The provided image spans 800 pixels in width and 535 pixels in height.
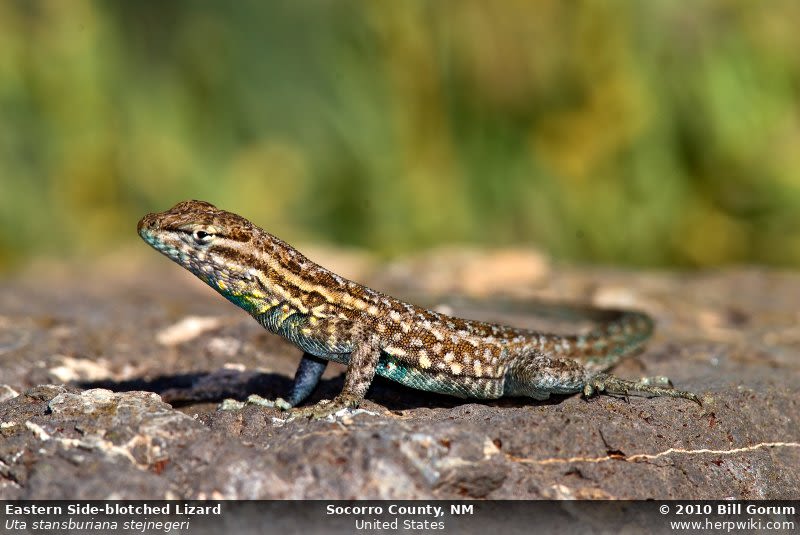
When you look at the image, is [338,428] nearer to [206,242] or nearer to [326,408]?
[326,408]

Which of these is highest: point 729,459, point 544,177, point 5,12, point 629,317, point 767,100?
point 5,12

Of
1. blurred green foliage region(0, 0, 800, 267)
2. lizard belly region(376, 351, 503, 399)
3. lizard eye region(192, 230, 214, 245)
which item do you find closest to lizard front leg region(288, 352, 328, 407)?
lizard belly region(376, 351, 503, 399)

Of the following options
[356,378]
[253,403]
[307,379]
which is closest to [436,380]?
[356,378]

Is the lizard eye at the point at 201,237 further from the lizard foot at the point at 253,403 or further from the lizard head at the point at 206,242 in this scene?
the lizard foot at the point at 253,403

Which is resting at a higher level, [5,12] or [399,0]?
[5,12]

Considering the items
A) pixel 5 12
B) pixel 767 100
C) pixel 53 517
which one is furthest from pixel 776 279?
pixel 5 12

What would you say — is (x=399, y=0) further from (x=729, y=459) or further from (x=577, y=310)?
(x=729, y=459)

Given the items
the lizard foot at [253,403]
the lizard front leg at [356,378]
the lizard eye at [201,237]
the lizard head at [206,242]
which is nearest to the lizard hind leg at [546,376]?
the lizard front leg at [356,378]
